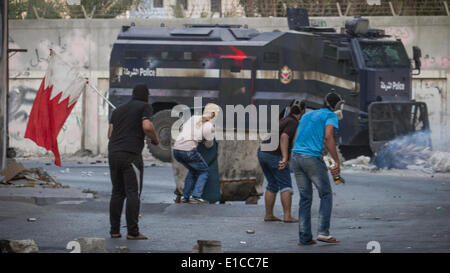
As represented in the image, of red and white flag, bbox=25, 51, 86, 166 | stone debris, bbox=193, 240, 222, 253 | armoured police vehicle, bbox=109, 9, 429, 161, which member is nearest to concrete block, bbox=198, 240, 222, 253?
stone debris, bbox=193, 240, 222, 253

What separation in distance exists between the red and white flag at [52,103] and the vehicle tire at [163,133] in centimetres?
736

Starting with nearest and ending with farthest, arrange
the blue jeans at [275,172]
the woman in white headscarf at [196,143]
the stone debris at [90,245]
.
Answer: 1. the stone debris at [90,245]
2. the blue jeans at [275,172]
3. the woman in white headscarf at [196,143]

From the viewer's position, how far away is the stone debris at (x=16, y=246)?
7.88 meters

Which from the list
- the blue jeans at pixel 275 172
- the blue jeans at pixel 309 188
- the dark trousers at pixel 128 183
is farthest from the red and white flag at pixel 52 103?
the blue jeans at pixel 309 188

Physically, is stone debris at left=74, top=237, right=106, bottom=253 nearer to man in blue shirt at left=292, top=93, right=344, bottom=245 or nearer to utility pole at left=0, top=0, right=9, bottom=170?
man in blue shirt at left=292, top=93, right=344, bottom=245

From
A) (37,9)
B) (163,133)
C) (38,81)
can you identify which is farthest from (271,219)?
(37,9)

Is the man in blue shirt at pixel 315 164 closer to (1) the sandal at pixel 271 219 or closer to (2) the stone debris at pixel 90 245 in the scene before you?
(1) the sandal at pixel 271 219

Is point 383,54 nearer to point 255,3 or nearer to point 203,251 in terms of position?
point 255,3

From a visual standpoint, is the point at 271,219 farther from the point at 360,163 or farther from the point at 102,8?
the point at 102,8

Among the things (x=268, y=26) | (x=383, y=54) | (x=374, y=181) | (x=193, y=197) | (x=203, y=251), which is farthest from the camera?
(x=268, y=26)

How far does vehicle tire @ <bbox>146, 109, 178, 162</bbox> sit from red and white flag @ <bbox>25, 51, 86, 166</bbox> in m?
7.36

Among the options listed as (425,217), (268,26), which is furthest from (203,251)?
(268,26)

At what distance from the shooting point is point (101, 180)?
18688 mm

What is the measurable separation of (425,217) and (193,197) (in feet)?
11.1
